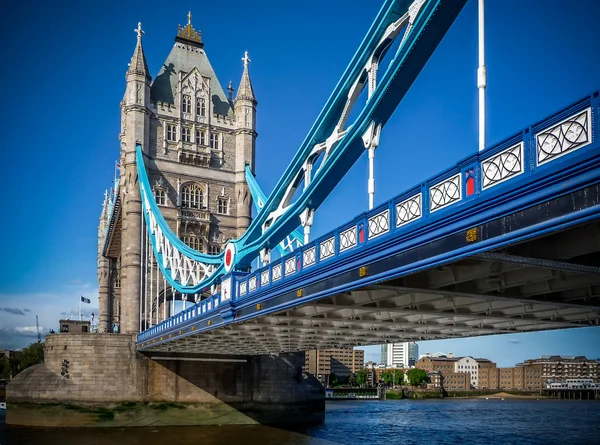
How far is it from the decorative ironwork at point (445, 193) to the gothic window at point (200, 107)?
40730mm

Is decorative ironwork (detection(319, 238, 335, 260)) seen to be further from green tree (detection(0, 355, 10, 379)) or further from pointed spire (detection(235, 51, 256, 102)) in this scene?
green tree (detection(0, 355, 10, 379))

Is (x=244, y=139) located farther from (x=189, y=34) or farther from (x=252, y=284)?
(x=252, y=284)

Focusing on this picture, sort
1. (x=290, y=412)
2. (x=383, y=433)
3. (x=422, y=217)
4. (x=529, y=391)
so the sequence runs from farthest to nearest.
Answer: (x=529, y=391)
(x=290, y=412)
(x=383, y=433)
(x=422, y=217)

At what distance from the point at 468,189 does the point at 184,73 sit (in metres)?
43.7

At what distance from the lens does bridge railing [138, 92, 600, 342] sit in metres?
8.67

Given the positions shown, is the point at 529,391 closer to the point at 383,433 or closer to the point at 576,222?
the point at 383,433

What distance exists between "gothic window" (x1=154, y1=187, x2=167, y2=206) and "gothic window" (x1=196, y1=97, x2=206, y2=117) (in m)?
6.43

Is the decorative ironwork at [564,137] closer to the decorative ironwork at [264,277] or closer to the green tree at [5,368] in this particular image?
the decorative ironwork at [264,277]

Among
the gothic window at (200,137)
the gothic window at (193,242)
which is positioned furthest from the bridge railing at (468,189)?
the gothic window at (200,137)

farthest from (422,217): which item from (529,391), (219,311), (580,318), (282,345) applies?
(529,391)

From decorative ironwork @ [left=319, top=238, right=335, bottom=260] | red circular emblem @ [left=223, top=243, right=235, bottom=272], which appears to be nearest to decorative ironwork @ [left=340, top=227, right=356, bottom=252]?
decorative ironwork @ [left=319, top=238, right=335, bottom=260]

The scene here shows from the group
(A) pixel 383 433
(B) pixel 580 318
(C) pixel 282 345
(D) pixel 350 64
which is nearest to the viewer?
(D) pixel 350 64

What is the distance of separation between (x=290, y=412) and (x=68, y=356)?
43.7 ft

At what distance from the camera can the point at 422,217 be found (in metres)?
12.3
